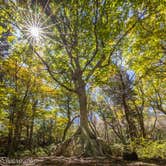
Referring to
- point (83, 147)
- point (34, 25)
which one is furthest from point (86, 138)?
point (34, 25)

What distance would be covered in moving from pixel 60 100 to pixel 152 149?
11047 millimetres

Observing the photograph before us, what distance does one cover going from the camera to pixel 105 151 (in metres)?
5.80

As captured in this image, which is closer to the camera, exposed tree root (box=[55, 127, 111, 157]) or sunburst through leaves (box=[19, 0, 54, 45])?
exposed tree root (box=[55, 127, 111, 157])

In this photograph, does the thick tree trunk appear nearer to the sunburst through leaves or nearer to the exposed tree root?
the exposed tree root

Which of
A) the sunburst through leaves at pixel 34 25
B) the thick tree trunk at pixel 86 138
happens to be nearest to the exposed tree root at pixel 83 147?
the thick tree trunk at pixel 86 138

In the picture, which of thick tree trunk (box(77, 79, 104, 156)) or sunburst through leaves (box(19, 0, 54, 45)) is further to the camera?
sunburst through leaves (box(19, 0, 54, 45))

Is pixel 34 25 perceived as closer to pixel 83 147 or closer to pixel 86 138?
pixel 86 138

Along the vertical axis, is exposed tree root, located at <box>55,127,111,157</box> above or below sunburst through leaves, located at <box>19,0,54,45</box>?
below

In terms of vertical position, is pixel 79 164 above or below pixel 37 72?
below

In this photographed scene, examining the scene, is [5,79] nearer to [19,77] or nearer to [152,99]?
[19,77]

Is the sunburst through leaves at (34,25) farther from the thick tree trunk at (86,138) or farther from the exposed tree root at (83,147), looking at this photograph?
the exposed tree root at (83,147)

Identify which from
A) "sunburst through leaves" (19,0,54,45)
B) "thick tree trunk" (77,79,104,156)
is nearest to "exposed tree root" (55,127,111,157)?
"thick tree trunk" (77,79,104,156)

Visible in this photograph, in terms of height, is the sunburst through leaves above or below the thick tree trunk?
above

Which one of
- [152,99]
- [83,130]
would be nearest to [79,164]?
[83,130]
